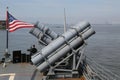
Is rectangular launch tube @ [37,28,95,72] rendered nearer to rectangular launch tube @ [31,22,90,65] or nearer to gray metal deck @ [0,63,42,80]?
rectangular launch tube @ [31,22,90,65]

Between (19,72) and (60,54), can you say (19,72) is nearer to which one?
(19,72)

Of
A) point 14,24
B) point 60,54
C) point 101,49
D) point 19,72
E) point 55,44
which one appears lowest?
point 101,49

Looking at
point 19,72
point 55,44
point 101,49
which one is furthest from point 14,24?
point 101,49

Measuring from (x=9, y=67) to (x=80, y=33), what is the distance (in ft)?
15.4

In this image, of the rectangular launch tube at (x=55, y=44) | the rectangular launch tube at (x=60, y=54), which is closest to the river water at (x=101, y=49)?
the rectangular launch tube at (x=55, y=44)

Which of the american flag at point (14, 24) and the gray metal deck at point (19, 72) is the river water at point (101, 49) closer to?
the american flag at point (14, 24)

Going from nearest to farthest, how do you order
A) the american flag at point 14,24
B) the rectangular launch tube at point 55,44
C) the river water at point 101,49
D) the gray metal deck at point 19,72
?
1. the gray metal deck at point 19,72
2. the rectangular launch tube at point 55,44
3. the american flag at point 14,24
4. the river water at point 101,49

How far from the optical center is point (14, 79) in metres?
12.2

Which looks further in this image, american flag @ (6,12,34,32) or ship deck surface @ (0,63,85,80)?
american flag @ (6,12,34,32)

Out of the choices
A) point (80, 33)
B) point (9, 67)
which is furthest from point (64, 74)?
→ point (9, 67)

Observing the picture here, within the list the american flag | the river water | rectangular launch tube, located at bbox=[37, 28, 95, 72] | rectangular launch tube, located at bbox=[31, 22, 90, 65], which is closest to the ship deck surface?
rectangular launch tube, located at bbox=[37, 28, 95, 72]

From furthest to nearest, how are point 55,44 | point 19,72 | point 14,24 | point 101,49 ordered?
point 101,49, point 14,24, point 19,72, point 55,44

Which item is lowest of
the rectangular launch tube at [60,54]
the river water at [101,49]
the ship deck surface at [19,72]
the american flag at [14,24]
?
the river water at [101,49]

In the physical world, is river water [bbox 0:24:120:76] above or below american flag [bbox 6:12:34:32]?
below
